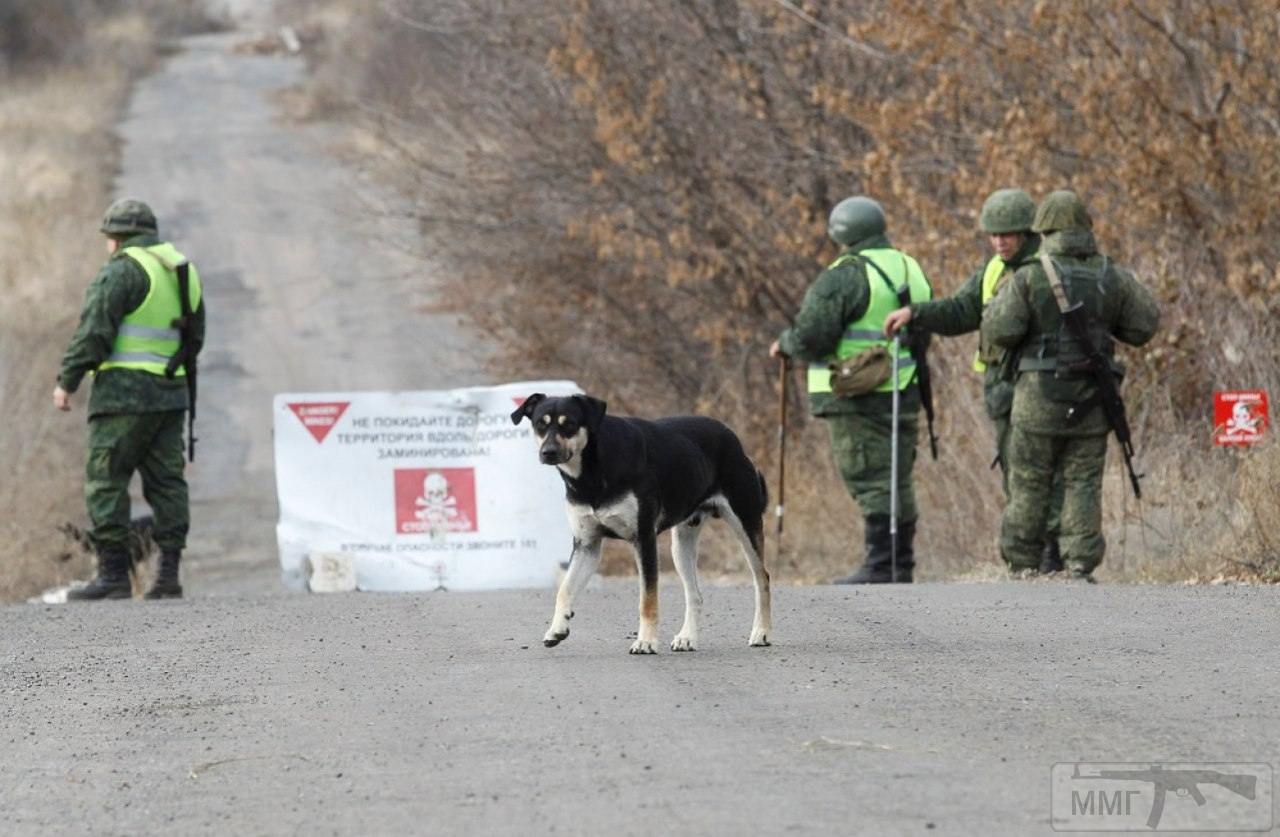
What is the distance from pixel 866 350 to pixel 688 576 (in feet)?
16.0

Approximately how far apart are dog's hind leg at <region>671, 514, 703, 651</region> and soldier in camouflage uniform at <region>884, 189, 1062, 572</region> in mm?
3995

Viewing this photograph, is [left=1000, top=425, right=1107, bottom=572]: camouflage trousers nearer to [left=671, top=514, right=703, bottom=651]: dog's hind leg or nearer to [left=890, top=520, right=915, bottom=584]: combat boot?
[left=890, top=520, right=915, bottom=584]: combat boot

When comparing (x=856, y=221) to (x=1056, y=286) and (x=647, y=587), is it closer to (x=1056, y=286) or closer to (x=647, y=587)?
(x=1056, y=286)

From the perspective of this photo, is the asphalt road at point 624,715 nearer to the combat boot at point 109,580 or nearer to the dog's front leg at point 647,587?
the dog's front leg at point 647,587

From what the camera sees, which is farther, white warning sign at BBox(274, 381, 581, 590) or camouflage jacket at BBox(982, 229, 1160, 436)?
white warning sign at BBox(274, 381, 581, 590)

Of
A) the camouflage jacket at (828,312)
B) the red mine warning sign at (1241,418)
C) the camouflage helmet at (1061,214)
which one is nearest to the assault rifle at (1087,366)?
the camouflage helmet at (1061,214)

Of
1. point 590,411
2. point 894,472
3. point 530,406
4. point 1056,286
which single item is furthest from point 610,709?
point 894,472

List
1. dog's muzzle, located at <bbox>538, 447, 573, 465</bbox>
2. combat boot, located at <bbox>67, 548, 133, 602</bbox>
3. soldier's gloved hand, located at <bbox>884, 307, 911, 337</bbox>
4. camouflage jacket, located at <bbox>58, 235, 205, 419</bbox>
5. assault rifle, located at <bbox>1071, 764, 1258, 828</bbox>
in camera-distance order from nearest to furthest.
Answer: assault rifle, located at <bbox>1071, 764, 1258, 828</bbox> < dog's muzzle, located at <bbox>538, 447, 573, 465</bbox> < soldier's gloved hand, located at <bbox>884, 307, 911, 337</bbox> < camouflage jacket, located at <bbox>58, 235, 205, 419</bbox> < combat boot, located at <bbox>67, 548, 133, 602</bbox>

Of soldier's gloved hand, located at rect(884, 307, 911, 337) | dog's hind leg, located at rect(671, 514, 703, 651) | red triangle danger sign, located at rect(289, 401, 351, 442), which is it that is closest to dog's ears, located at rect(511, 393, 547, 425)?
dog's hind leg, located at rect(671, 514, 703, 651)

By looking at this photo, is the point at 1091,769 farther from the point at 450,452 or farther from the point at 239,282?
the point at 239,282

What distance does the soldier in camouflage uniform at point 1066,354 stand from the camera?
13.8 metres

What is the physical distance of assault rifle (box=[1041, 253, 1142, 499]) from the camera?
44.9ft

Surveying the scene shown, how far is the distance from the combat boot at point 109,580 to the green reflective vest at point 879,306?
4.41m

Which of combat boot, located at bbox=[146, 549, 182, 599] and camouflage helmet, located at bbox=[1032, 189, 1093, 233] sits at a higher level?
camouflage helmet, located at bbox=[1032, 189, 1093, 233]
